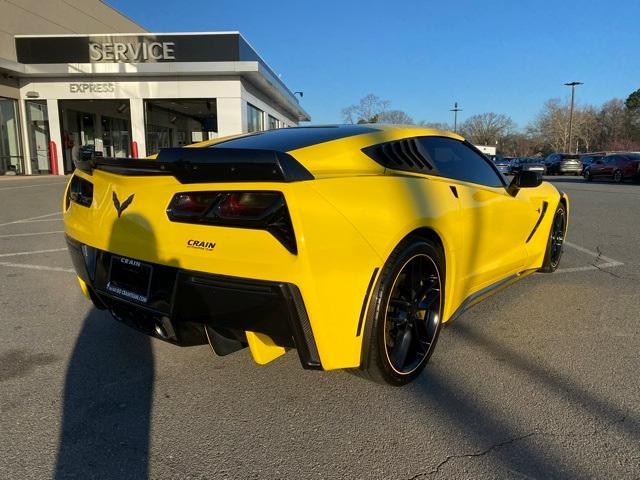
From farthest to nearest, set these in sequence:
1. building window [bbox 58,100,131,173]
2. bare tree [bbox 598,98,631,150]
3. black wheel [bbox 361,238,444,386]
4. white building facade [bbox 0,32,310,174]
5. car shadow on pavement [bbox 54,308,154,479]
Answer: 1. bare tree [bbox 598,98,631,150]
2. building window [bbox 58,100,131,173]
3. white building facade [bbox 0,32,310,174]
4. black wheel [bbox 361,238,444,386]
5. car shadow on pavement [bbox 54,308,154,479]

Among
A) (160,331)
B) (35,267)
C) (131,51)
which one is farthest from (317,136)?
(131,51)

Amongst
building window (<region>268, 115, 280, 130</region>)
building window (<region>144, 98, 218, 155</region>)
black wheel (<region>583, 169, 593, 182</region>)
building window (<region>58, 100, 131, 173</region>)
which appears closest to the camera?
black wheel (<region>583, 169, 593, 182</region>)

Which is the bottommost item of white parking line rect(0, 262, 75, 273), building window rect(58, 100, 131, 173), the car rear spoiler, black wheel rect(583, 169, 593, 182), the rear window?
white parking line rect(0, 262, 75, 273)

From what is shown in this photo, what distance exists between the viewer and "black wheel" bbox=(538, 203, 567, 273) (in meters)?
4.74

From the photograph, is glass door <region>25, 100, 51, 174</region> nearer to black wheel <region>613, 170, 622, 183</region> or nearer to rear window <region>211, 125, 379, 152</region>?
rear window <region>211, 125, 379, 152</region>

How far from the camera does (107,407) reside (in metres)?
2.50

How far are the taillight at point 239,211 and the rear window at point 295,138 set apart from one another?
21.7 inches

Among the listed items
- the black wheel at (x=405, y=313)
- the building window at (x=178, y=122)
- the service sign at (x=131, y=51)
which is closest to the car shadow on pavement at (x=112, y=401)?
the black wheel at (x=405, y=313)

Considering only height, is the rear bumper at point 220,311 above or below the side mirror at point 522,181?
below

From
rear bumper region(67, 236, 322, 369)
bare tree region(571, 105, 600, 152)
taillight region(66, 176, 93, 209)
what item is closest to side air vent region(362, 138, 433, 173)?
rear bumper region(67, 236, 322, 369)

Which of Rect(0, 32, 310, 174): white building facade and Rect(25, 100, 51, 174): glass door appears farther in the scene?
Rect(25, 100, 51, 174): glass door

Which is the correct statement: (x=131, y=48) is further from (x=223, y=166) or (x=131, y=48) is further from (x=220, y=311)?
(x=220, y=311)

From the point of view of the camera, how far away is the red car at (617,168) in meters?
21.8

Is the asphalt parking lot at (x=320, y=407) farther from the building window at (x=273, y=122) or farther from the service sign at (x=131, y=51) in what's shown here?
the building window at (x=273, y=122)
